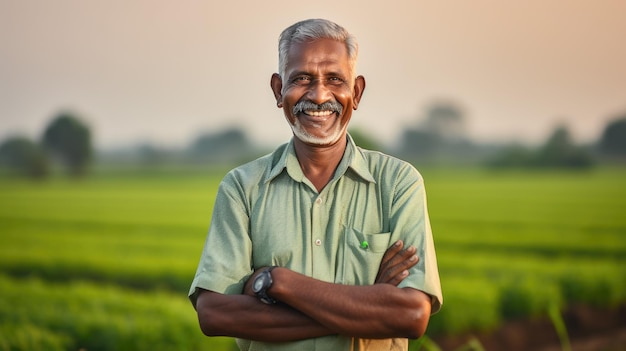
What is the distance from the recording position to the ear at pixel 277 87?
213 centimetres

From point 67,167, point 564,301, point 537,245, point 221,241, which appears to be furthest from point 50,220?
point 221,241

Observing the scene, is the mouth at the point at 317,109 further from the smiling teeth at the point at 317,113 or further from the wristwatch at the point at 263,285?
the wristwatch at the point at 263,285

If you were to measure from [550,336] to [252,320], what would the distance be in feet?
25.3

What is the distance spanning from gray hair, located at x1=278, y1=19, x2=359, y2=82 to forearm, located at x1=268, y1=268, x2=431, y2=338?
1.94ft

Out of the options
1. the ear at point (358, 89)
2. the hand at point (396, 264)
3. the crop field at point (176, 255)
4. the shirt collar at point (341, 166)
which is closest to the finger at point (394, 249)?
the hand at point (396, 264)

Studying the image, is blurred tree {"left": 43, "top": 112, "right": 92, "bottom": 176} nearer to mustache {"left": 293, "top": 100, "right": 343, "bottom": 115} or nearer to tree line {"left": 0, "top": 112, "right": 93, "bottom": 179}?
tree line {"left": 0, "top": 112, "right": 93, "bottom": 179}

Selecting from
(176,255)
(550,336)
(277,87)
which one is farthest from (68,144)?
(277,87)

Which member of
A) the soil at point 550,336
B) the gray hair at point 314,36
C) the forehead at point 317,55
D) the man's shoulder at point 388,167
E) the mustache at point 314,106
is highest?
the gray hair at point 314,36

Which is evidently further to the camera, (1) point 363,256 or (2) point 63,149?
(2) point 63,149

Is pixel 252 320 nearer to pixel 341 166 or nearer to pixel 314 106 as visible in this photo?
pixel 341 166

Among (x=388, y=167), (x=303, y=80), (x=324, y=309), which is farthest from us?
(x=388, y=167)

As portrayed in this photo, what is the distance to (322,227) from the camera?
208 centimetres

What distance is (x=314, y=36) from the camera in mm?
2004

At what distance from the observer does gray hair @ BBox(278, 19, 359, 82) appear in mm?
2010
